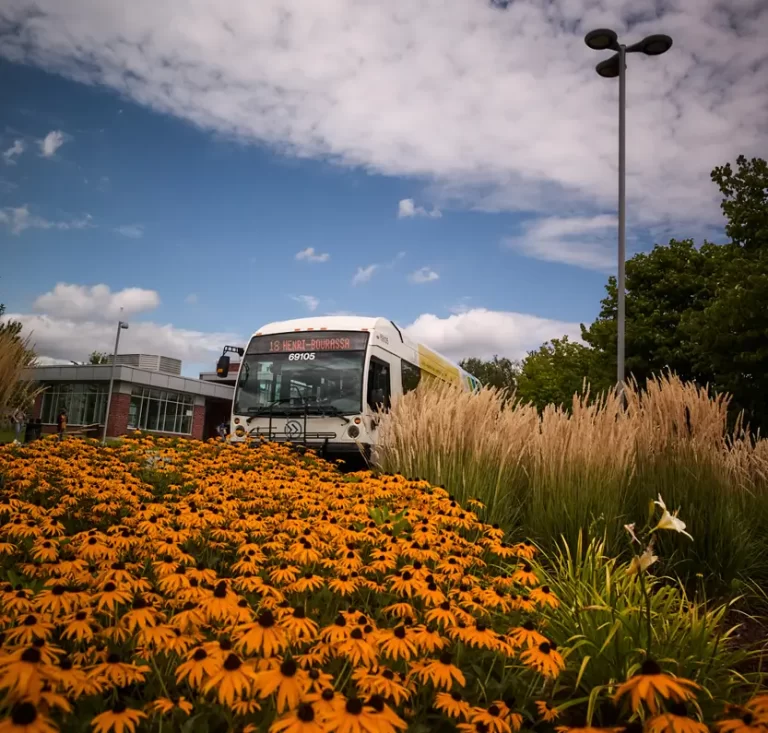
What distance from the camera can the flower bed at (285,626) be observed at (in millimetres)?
1933

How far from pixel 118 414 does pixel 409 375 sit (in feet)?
93.2

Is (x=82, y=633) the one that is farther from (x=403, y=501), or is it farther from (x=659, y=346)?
(x=659, y=346)

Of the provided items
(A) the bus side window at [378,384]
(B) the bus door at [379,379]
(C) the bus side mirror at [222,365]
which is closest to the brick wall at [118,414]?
(C) the bus side mirror at [222,365]

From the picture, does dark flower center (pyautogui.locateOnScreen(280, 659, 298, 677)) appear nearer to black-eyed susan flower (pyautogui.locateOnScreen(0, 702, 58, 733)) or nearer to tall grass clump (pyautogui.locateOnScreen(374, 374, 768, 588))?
black-eyed susan flower (pyautogui.locateOnScreen(0, 702, 58, 733))

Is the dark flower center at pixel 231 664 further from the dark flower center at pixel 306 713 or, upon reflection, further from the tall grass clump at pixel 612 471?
the tall grass clump at pixel 612 471

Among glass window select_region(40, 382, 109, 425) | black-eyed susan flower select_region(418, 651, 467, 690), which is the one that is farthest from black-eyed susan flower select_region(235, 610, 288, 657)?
glass window select_region(40, 382, 109, 425)

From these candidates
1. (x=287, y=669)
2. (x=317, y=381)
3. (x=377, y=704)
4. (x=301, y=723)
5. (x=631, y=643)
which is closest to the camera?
(x=301, y=723)

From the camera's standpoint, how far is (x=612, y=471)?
5.41 m

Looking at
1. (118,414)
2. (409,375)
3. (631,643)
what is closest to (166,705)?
(631,643)

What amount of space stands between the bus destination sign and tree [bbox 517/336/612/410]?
13002 millimetres

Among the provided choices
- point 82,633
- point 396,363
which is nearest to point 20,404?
point 82,633

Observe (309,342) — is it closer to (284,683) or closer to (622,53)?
(622,53)

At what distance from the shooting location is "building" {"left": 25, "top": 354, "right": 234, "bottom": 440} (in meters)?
37.7

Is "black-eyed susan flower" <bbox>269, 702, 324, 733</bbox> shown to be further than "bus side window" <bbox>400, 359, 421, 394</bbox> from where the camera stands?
No
